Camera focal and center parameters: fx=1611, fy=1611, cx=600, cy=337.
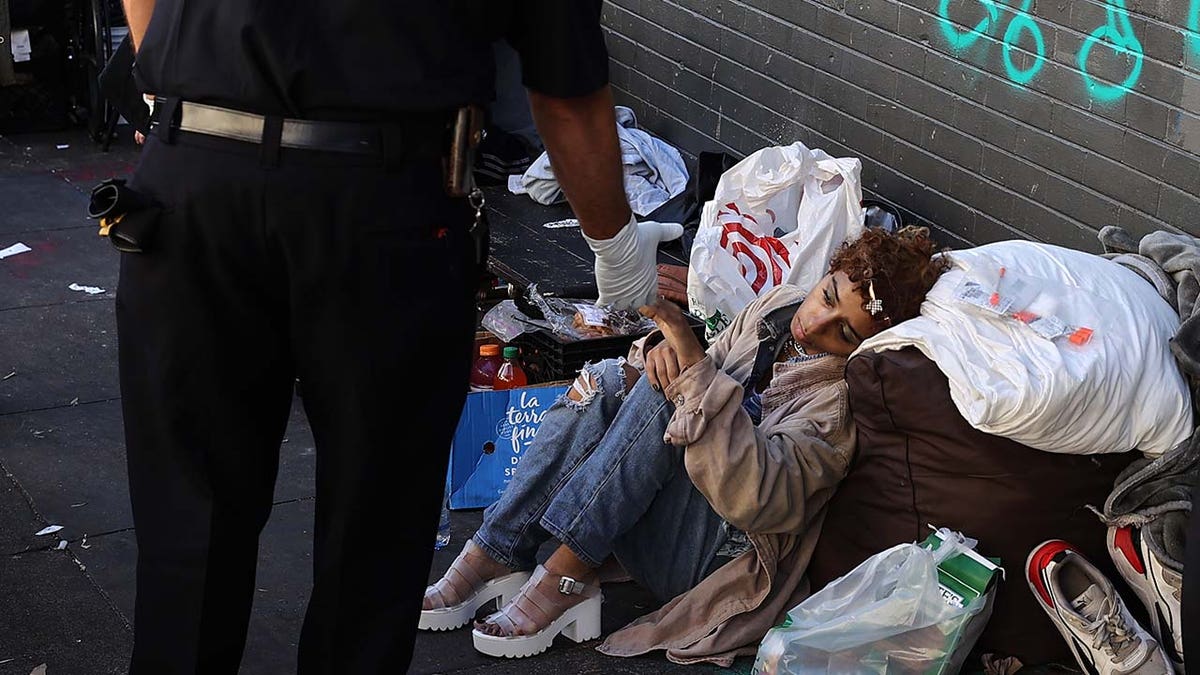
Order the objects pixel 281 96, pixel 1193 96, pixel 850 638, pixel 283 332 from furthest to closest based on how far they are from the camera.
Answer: pixel 1193 96 < pixel 850 638 < pixel 283 332 < pixel 281 96

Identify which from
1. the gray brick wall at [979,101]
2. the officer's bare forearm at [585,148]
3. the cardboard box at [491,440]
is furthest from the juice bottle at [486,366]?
the officer's bare forearm at [585,148]

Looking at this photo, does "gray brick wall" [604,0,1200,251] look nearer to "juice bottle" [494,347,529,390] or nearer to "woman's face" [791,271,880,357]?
"woman's face" [791,271,880,357]

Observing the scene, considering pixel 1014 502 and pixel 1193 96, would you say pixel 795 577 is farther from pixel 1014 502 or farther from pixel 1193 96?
pixel 1193 96

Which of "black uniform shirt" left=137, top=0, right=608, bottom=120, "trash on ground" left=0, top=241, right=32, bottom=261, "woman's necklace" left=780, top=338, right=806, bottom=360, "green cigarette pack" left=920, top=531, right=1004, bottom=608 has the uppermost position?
"black uniform shirt" left=137, top=0, right=608, bottom=120

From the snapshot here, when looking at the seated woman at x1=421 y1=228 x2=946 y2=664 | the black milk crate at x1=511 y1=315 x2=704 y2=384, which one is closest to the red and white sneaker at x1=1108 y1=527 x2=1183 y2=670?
the seated woman at x1=421 y1=228 x2=946 y2=664

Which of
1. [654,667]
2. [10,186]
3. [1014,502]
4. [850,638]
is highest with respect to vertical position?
[1014,502]

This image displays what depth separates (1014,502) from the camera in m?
3.60

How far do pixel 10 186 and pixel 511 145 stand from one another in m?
2.38

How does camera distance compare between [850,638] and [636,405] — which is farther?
[636,405]

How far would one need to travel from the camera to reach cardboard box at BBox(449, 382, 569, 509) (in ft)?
14.6

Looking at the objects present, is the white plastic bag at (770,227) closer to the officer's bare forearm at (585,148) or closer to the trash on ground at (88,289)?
the officer's bare forearm at (585,148)

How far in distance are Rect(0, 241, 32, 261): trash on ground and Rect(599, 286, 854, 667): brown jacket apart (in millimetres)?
3666

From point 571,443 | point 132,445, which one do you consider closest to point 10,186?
point 571,443

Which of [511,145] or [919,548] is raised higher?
[919,548]
